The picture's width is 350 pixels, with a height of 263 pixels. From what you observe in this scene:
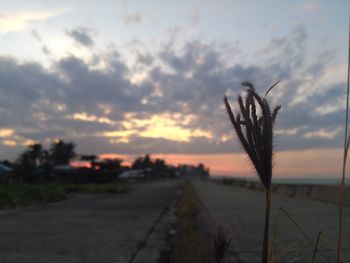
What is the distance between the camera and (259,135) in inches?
112

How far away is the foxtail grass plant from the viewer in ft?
9.13

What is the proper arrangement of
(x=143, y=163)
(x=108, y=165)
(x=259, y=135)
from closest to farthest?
(x=259, y=135) < (x=108, y=165) < (x=143, y=163)

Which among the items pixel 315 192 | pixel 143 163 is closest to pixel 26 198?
pixel 315 192

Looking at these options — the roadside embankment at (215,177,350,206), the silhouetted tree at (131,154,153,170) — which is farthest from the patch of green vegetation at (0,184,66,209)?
the silhouetted tree at (131,154,153,170)

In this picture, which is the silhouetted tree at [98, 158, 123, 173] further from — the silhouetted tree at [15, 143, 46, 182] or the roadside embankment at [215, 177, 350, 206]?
the roadside embankment at [215, 177, 350, 206]

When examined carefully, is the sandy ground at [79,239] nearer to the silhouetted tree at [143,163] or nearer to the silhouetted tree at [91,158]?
the silhouetted tree at [91,158]

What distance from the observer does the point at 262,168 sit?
109 inches

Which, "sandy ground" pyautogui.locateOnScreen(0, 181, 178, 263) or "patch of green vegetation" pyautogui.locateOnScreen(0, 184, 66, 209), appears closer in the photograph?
"sandy ground" pyautogui.locateOnScreen(0, 181, 178, 263)

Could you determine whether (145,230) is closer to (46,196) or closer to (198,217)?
(198,217)

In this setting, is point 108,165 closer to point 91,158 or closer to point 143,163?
point 91,158

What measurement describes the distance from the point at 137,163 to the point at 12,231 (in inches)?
6329

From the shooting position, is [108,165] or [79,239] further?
[108,165]

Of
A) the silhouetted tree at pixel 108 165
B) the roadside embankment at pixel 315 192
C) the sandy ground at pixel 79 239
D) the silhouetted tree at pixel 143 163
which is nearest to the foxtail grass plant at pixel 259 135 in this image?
the sandy ground at pixel 79 239

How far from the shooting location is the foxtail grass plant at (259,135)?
2783 mm
